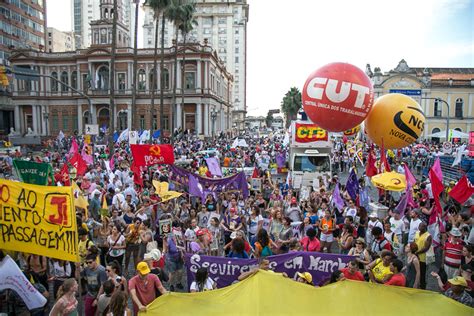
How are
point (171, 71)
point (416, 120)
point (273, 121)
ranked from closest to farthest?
point (416, 120), point (171, 71), point (273, 121)

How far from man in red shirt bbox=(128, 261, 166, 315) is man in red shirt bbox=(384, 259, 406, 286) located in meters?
3.43

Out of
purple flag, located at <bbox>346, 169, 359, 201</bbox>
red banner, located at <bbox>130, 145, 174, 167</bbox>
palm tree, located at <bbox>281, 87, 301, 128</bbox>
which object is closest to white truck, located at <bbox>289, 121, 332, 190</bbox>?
purple flag, located at <bbox>346, 169, 359, 201</bbox>

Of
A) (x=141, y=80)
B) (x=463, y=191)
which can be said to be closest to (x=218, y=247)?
(x=463, y=191)

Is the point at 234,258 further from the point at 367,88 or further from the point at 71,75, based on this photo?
the point at 71,75

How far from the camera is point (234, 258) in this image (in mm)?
6969

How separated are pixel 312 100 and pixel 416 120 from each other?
308cm

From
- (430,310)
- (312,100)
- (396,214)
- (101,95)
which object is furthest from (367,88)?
(101,95)

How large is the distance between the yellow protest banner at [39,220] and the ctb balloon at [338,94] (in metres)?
6.21

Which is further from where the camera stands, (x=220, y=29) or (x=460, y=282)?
(x=220, y=29)

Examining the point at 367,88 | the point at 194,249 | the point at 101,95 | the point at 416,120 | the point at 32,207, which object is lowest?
the point at 194,249

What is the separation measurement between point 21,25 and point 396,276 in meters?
81.6

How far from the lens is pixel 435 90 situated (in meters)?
60.8

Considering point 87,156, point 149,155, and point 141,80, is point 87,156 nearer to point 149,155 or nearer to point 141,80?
point 149,155

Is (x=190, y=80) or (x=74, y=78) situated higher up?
(x=74, y=78)
